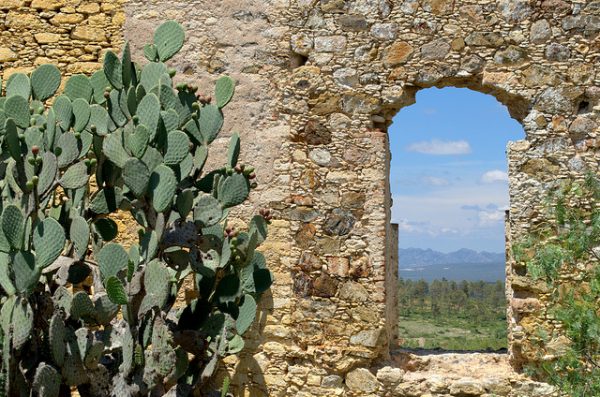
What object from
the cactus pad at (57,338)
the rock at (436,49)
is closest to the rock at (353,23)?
the rock at (436,49)

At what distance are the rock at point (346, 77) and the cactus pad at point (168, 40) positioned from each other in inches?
52.7

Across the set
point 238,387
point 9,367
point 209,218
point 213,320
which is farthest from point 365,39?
point 9,367

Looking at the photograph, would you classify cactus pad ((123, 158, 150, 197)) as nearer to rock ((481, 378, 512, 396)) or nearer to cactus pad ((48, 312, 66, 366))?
cactus pad ((48, 312, 66, 366))

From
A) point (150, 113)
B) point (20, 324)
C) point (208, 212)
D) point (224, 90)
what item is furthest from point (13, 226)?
point (224, 90)

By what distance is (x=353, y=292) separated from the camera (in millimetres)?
6348

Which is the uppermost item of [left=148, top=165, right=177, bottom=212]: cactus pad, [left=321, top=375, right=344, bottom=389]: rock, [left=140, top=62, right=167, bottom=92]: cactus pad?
[left=140, top=62, right=167, bottom=92]: cactus pad

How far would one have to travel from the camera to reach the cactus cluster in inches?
193

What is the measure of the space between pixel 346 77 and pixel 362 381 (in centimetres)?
242

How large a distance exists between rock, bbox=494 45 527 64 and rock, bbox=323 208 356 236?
5.51 feet

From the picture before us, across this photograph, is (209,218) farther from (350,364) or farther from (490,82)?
(490,82)

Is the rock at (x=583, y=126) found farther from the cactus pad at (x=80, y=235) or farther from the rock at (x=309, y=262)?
the cactus pad at (x=80, y=235)

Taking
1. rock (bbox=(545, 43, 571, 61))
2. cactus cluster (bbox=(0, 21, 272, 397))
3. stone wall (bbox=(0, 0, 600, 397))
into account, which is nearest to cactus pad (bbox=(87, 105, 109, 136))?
cactus cluster (bbox=(0, 21, 272, 397))

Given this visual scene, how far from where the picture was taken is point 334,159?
6441mm

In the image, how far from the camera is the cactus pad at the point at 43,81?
568cm
